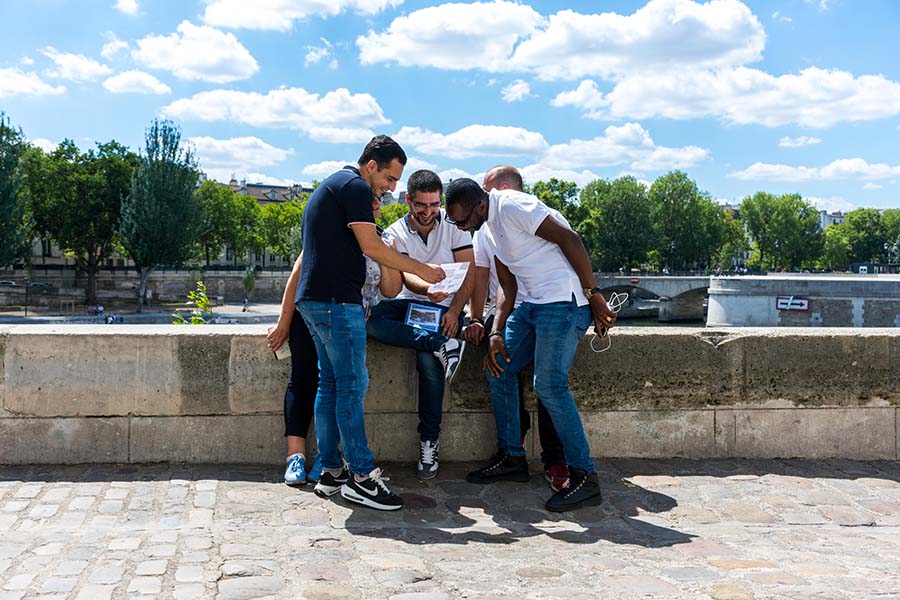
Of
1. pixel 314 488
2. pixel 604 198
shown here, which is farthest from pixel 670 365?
pixel 604 198

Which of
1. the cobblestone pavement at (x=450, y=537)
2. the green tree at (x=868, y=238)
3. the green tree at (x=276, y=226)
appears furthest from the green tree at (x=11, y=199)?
the green tree at (x=868, y=238)

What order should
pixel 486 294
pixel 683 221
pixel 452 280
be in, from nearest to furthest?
pixel 452 280 → pixel 486 294 → pixel 683 221

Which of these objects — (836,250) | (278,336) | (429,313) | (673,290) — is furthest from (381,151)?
(836,250)

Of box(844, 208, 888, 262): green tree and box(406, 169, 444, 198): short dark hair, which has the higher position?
box(844, 208, 888, 262): green tree

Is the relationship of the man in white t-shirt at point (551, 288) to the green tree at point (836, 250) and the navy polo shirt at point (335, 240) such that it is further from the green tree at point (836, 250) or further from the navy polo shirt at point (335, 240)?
the green tree at point (836, 250)

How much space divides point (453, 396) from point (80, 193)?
5633 centimetres

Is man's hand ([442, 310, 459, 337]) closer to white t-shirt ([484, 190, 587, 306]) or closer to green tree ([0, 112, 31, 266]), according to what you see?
white t-shirt ([484, 190, 587, 306])

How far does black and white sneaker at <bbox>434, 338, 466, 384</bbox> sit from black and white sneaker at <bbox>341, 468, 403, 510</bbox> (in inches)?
29.2

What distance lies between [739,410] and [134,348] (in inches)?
143

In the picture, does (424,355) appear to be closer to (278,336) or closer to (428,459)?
(428,459)

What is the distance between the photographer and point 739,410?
5035mm

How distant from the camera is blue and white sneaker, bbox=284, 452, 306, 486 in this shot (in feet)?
14.1

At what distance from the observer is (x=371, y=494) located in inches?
155

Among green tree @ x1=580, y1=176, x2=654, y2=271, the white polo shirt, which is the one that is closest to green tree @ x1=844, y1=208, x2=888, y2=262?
green tree @ x1=580, y1=176, x2=654, y2=271
